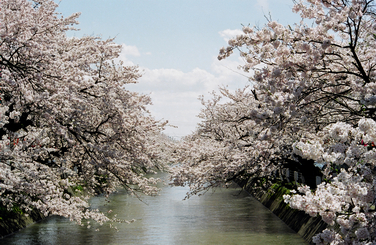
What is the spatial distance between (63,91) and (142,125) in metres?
5.11

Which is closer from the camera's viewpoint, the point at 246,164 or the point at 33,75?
the point at 33,75

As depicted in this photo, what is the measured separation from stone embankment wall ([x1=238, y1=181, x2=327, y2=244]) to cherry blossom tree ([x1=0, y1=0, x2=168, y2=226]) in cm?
586

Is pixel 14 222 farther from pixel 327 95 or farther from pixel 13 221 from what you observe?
pixel 327 95

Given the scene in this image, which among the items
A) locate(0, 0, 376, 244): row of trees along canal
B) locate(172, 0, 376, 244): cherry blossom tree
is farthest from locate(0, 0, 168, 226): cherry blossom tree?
locate(172, 0, 376, 244): cherry blossom tree

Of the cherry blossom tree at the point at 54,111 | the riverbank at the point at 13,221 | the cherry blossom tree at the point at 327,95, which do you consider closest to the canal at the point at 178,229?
the riverbank at the point at 13,221

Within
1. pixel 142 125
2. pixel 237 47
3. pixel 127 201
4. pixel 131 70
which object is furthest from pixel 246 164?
pixel 127 201

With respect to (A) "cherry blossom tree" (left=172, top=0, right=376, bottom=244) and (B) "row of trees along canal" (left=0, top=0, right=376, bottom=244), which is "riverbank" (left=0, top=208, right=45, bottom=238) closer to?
(B) "row of trees along canal" (left=0, top=0, right=376, bottom=244)

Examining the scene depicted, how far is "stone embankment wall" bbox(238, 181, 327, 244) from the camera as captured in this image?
47.9 ft

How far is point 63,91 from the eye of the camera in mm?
10766

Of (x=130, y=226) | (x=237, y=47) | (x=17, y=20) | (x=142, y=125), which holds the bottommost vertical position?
(x=130, y=226)

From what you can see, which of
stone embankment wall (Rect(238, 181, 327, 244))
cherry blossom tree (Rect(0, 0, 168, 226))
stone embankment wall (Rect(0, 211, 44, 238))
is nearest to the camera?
cherry blossom tree (Rect(0, 0, 168, 226))

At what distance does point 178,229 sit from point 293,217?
4.94 metres

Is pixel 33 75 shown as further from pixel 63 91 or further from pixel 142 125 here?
pixel 142 125

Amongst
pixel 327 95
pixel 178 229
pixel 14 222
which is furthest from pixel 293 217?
pixel 14 222
